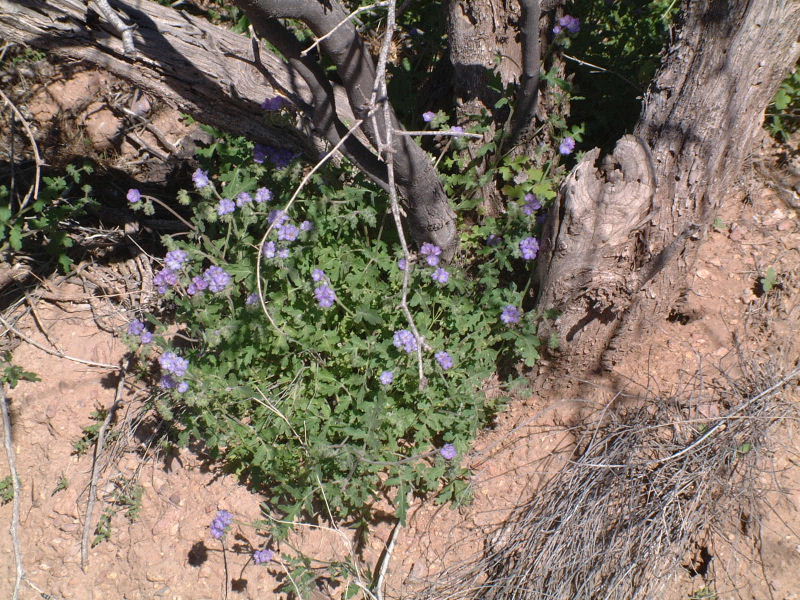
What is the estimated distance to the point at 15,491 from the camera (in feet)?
9.76

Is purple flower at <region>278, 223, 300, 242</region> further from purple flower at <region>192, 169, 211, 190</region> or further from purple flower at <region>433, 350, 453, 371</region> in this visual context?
purple flower at <region>433, 350, 453, 371</region>

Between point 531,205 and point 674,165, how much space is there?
72 cm

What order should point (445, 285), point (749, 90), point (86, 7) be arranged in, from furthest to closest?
point (445, 285) < point (86, 7) < point (749, 90)

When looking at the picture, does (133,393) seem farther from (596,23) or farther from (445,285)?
(596,23)

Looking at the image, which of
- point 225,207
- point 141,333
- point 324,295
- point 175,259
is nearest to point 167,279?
point 175,259

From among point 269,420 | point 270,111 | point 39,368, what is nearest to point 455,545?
point 269,420

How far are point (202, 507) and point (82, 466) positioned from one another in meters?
0.79

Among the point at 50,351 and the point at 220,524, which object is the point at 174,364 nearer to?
the point at 220,524

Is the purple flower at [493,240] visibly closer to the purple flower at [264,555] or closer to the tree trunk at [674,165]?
the tree trunk at [674,165]

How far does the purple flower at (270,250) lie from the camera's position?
9.11ft

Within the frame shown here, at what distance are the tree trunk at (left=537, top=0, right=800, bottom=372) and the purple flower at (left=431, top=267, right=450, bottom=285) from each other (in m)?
0.48

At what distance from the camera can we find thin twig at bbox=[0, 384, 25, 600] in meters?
2.84

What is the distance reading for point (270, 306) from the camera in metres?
2.84

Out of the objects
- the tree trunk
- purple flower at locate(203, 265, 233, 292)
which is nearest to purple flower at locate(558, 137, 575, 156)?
the tree trunk
